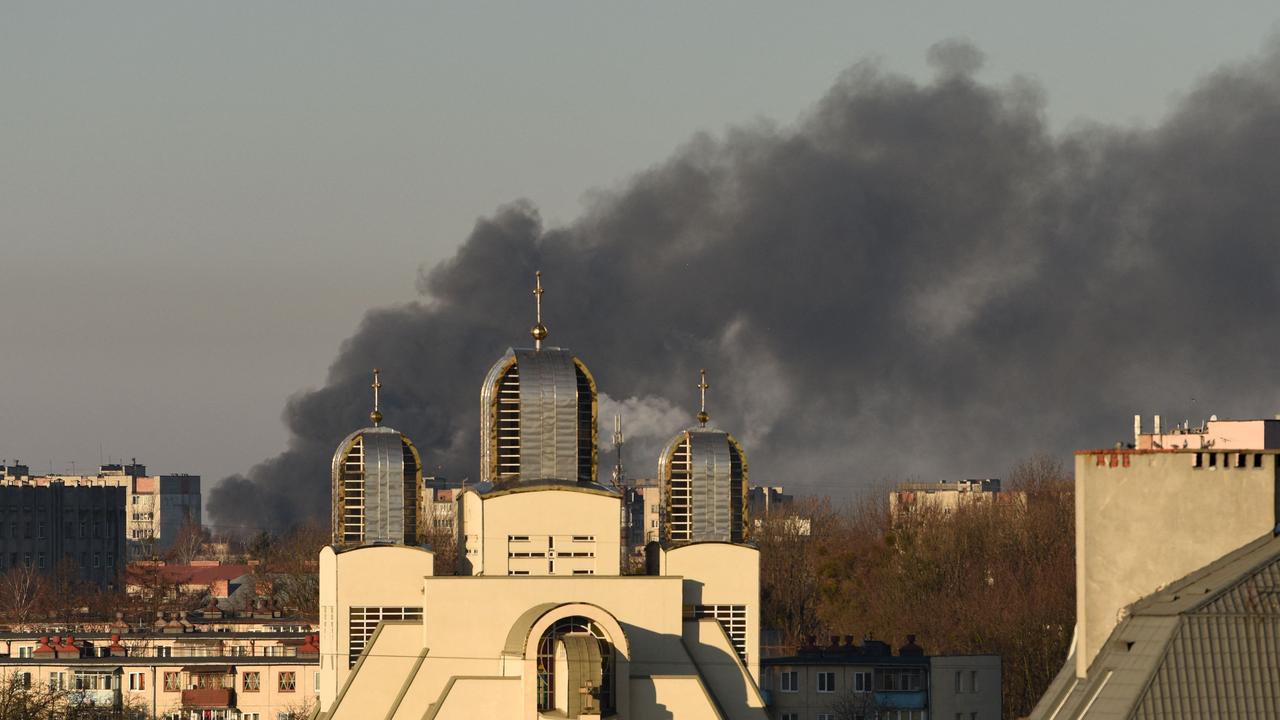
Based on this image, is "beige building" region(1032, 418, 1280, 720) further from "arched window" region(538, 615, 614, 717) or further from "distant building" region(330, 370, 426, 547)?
"distant building" region(330, 370, 426, 547)

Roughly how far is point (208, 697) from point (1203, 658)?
68.9 meters

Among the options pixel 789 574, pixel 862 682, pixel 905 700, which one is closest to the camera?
pixel 905 700

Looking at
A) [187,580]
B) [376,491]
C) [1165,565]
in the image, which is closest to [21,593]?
[187,580]

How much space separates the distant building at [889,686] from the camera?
93438mm

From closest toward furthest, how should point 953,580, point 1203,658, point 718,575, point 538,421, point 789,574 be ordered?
1. point 1203,658
2. point 538,421
3. point 718,575
4. point 953,580
5. point 789,574

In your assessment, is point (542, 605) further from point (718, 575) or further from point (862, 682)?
point (862, 682)

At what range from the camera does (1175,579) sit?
4059 cm

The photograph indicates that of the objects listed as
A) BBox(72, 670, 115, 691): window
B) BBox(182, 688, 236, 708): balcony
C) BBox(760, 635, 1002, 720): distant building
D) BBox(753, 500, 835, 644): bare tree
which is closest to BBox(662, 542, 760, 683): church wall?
BBox(760, 635, 1002, 720): distant building

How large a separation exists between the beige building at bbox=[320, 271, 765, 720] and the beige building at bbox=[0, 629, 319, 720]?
84.8ft

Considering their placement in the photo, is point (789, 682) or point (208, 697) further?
point (208, 697)

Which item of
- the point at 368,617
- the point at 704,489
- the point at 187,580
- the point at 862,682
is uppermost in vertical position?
the point at 187,580

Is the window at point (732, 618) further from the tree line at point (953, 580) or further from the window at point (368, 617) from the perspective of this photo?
the tree line at point (953, 580)

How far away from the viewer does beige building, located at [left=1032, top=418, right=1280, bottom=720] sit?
123 feet

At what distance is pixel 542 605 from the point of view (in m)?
66.8
